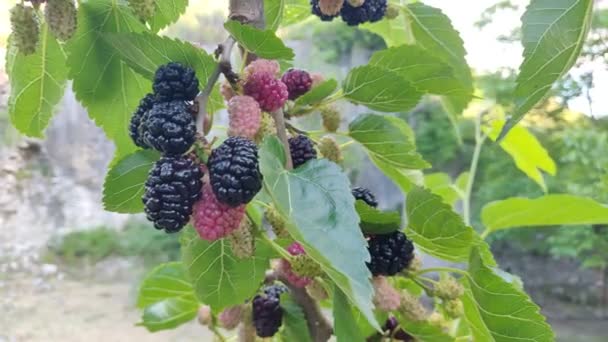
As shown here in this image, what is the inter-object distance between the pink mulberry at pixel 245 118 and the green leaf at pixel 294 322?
15 centimetres

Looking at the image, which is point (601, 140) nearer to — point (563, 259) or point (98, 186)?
point (563, 259)

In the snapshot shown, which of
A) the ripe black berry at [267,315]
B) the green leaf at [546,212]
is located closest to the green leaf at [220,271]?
the ripe black berry at [267,315]

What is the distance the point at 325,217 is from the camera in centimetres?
23

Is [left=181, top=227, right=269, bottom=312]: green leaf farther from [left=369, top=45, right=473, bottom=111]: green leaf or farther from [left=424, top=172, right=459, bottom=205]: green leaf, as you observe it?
→ [left=424, top=172, right=459, bottom=205]: green leaf

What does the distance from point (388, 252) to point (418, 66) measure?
0.38ft

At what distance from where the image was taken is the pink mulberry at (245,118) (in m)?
0.28

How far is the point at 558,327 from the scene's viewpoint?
7.95 ft

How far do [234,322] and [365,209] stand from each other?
16 cm

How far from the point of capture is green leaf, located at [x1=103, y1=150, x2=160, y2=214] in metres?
0.31

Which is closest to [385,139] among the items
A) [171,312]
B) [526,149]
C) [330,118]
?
[330,118]

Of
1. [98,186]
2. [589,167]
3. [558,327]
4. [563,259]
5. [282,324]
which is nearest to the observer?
[282,324]

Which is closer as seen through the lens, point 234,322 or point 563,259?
point 234,322

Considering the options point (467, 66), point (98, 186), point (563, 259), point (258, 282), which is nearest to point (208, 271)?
point (258, 282)

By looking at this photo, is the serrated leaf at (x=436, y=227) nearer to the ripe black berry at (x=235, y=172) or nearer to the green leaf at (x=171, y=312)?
the ripe black berry at (x=235, y=172)
